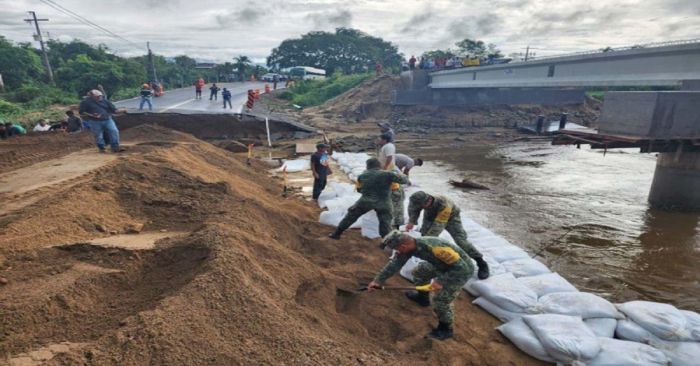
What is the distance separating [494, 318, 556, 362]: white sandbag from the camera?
3.51m

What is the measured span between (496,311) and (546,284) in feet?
2.32

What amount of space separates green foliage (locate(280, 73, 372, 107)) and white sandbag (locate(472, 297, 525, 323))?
26.3 meters

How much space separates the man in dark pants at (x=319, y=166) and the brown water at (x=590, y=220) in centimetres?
333

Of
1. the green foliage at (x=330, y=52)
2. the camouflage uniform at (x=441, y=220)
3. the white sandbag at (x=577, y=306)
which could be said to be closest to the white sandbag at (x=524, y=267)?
the camouflage uniform at (x=441, y=220)

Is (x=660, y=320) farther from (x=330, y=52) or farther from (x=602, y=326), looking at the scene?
(x=330, y=52)

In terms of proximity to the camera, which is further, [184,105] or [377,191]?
[184,105]

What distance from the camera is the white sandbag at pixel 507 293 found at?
3.96 metres

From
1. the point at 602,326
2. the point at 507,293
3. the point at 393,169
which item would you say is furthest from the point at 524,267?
the point at 393,169

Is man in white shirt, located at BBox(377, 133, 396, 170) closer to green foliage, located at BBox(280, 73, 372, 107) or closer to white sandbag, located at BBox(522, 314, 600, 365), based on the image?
white sandbag, located at BBox(522, 314, 600, 365)

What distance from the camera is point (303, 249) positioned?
5.38 metres

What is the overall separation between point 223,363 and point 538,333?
2.83 metres

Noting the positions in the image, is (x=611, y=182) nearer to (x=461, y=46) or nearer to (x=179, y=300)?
(x=179, y=300)

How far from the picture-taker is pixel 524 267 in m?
4.72

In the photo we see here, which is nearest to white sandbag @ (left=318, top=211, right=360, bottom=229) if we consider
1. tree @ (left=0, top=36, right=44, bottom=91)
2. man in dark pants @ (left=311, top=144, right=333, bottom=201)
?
man in dark pants @ (left=311, top=144, right=333, bottom=201)
